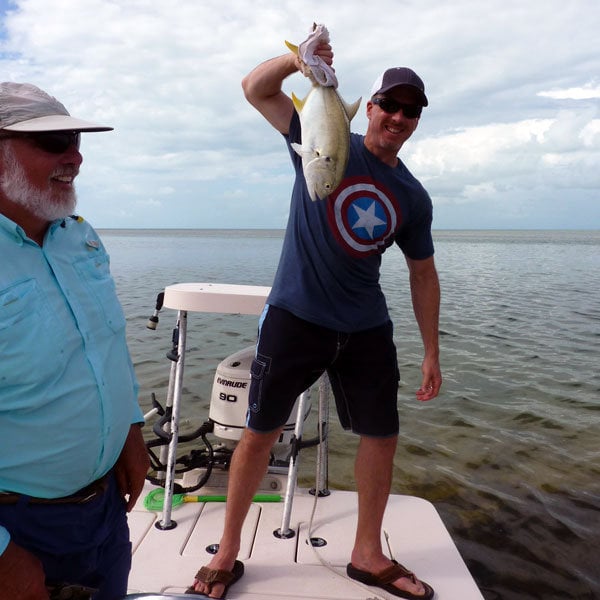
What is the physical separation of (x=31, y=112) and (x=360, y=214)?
5.22 feet

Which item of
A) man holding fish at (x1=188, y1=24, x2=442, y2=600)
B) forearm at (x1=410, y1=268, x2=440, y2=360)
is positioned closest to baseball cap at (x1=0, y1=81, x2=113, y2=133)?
man holding fish at (x1=188, y1=24, x2=442, y2=600)

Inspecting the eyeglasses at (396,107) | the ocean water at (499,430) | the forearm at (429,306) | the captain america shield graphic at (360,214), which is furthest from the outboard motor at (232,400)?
the ocean water at (499,430)

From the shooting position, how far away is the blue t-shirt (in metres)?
2.75

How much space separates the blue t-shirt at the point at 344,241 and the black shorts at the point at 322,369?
3.1 inches

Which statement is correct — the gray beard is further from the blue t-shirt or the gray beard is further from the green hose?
the green hose

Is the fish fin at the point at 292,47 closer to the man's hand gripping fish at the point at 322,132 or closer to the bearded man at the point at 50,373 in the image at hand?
the man's hand gripping fish at the point at 322,132

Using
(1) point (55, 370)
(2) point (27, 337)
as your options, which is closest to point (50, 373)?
(1) point (55, 370)

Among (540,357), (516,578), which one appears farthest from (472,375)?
(516,578)

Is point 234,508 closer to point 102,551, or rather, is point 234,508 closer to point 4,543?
point 102,551

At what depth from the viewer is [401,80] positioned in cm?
271

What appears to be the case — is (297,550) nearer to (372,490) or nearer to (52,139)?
(372,490)

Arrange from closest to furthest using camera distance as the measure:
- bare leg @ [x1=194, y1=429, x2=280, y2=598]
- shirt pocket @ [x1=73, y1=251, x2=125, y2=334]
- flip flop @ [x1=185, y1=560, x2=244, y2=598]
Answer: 1. shirt pocket @ [x1=73, y1=251, x2=125, y2=334]
2. flip flop @ [x1=185, y1=560, x2=244, y2=598]
3. bare leg @ [x1=194, y1=429, x2=280, y2=598]

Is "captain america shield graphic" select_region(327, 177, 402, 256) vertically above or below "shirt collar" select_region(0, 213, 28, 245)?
above

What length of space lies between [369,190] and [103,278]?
1.43m
